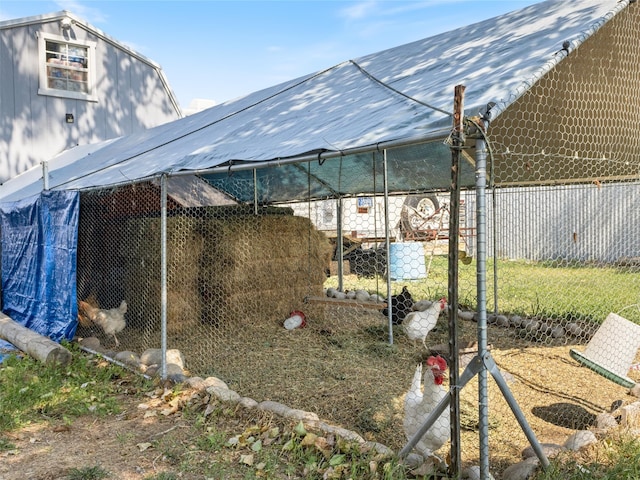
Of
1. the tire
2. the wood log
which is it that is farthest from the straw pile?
the tire

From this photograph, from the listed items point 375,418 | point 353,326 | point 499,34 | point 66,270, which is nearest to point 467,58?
point 499,34

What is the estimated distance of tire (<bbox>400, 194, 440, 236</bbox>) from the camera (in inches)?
493

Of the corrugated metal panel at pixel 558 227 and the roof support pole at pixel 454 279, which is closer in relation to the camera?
the roof support pole at pixel 454 279

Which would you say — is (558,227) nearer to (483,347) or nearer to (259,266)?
(259,266)

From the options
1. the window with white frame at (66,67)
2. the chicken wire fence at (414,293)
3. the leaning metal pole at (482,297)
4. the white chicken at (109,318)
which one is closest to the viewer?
the leaning metal pole at (482,297)

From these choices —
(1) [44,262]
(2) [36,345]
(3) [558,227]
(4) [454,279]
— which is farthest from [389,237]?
(3) [558,227]

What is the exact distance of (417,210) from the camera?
1246 cm

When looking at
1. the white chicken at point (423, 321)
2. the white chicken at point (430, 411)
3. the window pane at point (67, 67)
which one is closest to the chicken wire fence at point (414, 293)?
the white chicken at point (430, 411)

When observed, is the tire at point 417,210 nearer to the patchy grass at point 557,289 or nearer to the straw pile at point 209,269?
the patchy grass at point 557,289

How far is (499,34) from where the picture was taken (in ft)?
14.0

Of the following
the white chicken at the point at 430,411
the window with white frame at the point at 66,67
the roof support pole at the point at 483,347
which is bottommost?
the white chicken at the point at 430,411

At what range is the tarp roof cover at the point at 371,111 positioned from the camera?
123 inches

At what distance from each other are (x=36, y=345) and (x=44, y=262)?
1436 millimetres

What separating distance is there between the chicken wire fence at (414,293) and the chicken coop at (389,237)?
0.09 ft
